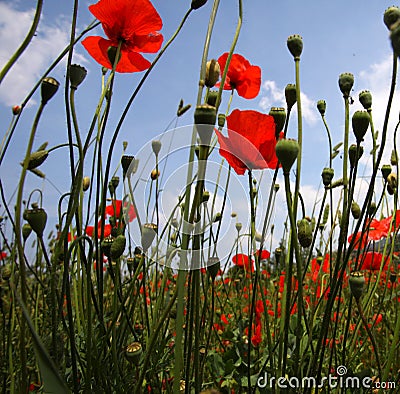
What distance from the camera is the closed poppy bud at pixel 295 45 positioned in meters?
0.66

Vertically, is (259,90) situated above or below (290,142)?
above

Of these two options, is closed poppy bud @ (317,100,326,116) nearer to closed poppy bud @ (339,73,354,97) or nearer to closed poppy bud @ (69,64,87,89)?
closed poppy bud @ (339,73,354,97)

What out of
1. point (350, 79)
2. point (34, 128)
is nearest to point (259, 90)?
point (350, 79)

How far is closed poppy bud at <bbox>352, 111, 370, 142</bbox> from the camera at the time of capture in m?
0.63

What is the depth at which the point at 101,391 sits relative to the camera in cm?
59

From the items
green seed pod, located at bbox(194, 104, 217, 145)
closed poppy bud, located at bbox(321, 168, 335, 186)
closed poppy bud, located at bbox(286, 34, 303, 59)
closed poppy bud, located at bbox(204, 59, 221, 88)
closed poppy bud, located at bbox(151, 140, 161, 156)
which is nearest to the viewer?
green seed pod, located at bbox(194, 104, 217, 145)

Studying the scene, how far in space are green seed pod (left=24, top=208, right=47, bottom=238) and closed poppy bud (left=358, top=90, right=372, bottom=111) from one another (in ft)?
1.92

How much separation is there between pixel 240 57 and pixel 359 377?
0.73 m

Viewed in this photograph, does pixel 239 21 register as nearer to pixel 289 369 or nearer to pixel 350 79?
pixel 350 79

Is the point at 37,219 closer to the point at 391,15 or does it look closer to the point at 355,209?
the point at 391,15

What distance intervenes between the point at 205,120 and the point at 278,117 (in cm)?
28

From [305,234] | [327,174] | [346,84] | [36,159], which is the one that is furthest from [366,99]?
[36,159]

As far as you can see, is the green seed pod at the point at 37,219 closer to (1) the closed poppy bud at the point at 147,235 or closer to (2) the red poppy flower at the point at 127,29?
(1) the closed poppy bud at the point at 147,235

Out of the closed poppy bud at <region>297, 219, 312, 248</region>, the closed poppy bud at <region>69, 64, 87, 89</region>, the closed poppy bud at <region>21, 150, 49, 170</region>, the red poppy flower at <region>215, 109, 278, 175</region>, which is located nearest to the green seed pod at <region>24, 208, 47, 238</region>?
the closed poppy bud at <region>21, 150, 49, 170</region>
